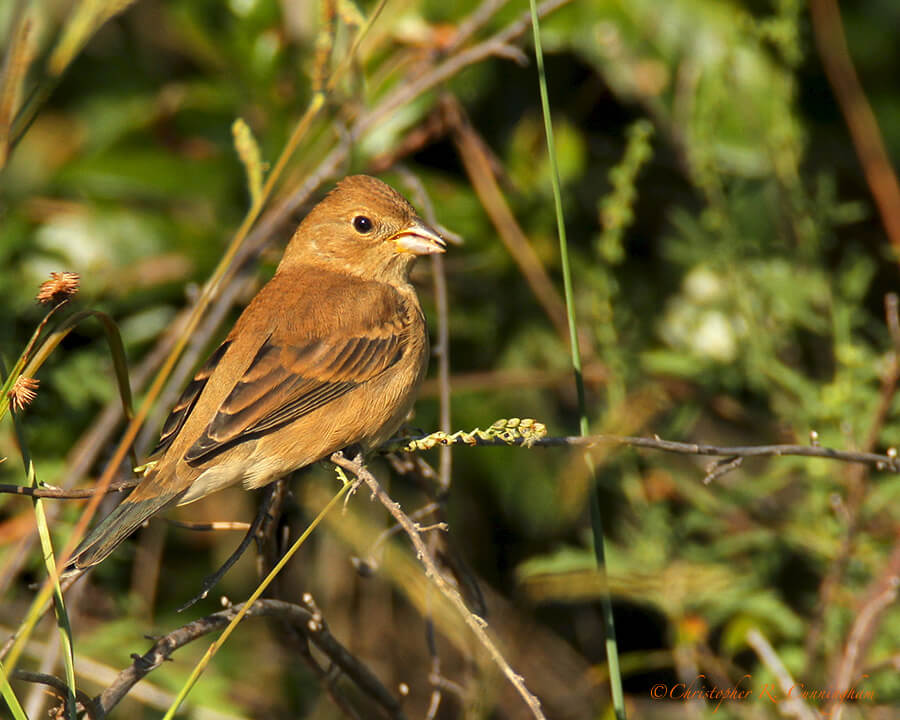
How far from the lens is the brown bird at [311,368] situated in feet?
9.96

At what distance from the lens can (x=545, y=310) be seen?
4.96 meters

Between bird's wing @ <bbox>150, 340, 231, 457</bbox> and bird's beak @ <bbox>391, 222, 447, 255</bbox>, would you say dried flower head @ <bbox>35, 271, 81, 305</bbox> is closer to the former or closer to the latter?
bird's wing @ <bbox>150, 340, 231, 457</bbox>

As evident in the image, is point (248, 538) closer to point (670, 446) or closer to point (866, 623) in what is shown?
point (670, 446)

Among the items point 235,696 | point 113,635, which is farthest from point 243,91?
point 235,696

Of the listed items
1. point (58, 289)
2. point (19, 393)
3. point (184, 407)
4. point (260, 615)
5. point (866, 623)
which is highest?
point (58, 289)

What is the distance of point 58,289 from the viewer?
1.99m

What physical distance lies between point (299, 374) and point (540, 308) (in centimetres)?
192

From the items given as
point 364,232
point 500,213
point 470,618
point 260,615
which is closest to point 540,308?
point 500,213

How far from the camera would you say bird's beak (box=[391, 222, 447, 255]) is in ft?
12.2

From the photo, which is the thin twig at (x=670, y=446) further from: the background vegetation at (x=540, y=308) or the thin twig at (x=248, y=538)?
the background vegetation at (x=540, y=308)

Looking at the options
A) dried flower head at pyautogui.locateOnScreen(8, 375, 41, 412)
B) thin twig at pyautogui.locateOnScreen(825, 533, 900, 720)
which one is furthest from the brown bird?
thin twig at pyautogui.locateOnScreen(825, 533, 900, 720)

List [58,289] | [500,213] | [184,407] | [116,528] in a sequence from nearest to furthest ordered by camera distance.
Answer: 1. [58,289]
2. [116,528]
3. [184,407]
4. [500,213]

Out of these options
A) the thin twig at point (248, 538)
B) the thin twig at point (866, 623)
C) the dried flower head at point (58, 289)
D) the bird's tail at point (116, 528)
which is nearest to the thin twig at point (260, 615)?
the thin twig at point (248, 538)

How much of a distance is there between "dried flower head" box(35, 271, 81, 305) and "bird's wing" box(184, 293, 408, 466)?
3.35 ft
